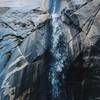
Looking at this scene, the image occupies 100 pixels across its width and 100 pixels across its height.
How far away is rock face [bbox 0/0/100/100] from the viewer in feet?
10.2

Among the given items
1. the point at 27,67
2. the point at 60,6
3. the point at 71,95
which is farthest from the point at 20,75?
the point at 60,6

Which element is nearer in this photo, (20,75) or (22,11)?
(20,75)

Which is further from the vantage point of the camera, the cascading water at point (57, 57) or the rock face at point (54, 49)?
the cascading water at point (57, 57)

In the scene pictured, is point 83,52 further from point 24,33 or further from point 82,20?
point 24,33

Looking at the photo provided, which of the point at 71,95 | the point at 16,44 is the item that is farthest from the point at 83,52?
the point at 16,44

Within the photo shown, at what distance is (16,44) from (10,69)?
25 cm

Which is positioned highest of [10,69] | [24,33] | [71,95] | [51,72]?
[24,33]

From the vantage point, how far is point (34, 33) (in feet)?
10.5

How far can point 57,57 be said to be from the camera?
128 inches

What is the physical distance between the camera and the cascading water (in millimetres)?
3223

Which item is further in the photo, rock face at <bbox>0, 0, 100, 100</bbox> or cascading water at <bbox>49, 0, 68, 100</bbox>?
cascading water at <bbox>49, 0, 68, 100</bbox>

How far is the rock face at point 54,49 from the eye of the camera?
311 centimetres

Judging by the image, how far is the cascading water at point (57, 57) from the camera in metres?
3.22

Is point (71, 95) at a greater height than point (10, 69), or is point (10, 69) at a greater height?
point (10, 69)
